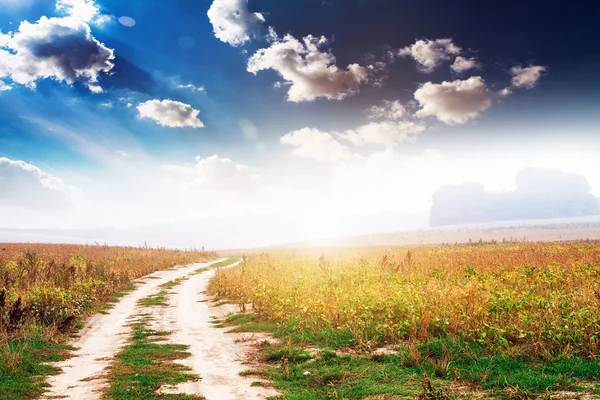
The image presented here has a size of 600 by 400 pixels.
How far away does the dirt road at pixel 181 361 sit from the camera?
7.50 meters

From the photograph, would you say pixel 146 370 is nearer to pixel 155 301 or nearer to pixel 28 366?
pixel 28 366

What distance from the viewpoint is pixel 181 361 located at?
9648 millimetres

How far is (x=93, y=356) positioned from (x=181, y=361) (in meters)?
2.80

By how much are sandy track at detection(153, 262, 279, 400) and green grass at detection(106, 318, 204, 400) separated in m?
0.32

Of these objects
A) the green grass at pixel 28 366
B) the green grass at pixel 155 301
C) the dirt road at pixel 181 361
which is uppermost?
the green grass at pixel 28 366

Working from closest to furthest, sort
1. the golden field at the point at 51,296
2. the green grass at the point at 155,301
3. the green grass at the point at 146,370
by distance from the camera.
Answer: the green grass at the point at 146,370 → the golden field at the point at 51,296 → the green grass at the point at 155,301

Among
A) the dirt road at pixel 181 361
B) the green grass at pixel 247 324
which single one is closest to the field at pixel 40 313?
the dirt road at pixel 181 361

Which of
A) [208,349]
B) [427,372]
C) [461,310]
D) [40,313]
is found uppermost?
[461,310]

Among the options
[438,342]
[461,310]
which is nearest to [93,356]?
A: [438,342]

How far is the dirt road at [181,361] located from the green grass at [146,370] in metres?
0.26

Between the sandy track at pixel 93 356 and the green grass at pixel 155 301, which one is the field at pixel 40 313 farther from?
the green grass at pixel 155 301

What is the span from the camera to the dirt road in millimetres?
7504

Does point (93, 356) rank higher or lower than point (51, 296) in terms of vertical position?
lower

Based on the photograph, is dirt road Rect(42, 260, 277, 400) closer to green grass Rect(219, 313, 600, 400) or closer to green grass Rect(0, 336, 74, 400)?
green grass Rect(0, 336, 74, 400)
